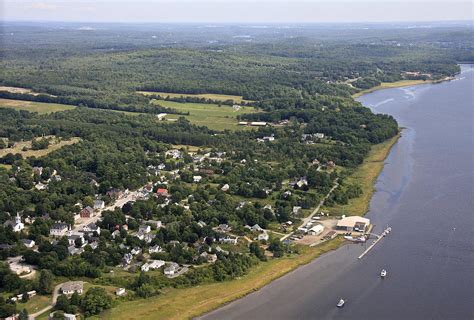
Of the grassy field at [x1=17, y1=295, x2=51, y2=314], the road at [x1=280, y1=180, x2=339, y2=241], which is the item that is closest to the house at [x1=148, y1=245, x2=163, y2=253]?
the grassy field at [x1=17, y1=295, x2=51, y2=314]

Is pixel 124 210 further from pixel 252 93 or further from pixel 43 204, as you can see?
pixel 252 93

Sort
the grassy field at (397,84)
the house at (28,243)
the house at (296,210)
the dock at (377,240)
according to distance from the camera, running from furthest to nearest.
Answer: the grassy field at (397,84)
the house at (296,210)
the dock at (377,240)
the house at (28,243)

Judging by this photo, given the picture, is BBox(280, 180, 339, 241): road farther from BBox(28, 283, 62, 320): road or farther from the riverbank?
the riverbank

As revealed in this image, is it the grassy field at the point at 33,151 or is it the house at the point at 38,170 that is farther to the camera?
the grassy field at the point at 33,151

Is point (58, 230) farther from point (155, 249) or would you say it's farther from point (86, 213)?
point (155, 249)

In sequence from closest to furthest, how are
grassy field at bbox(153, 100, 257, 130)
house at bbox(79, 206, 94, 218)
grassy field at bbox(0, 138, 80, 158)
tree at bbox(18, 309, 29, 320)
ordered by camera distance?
tree at bbox(18, 309, 29, 320) < house at bbox(79, 206, 94, 218) < grassy field at bbox(0, 138, 80, 158) < grassy field at bbox(153, 100, 257, 130)

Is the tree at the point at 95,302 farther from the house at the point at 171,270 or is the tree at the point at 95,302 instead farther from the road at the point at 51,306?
the house at the point at 171,270

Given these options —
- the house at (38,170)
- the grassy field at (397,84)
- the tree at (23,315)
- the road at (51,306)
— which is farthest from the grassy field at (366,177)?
the grassy field at (397,84)

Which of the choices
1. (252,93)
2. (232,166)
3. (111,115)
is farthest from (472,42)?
(232,166)
